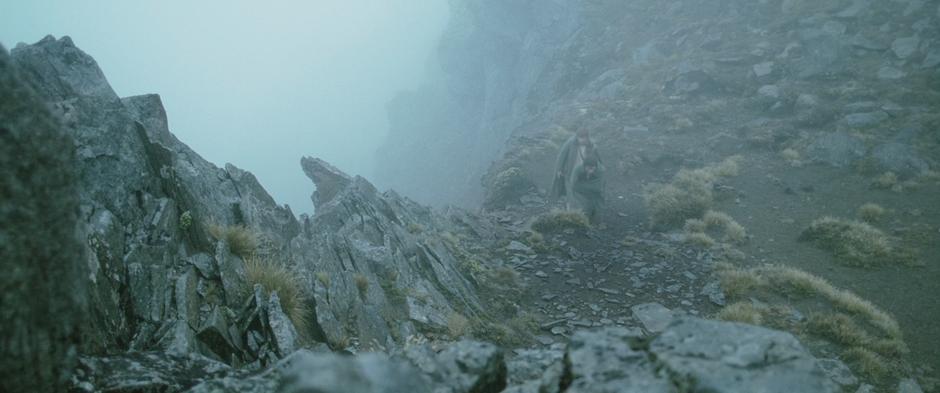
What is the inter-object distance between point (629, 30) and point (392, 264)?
4434 cm

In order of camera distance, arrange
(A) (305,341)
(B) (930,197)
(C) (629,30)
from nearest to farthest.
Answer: (A) (305,341) < (B) (930,197) < (C) (629,30)

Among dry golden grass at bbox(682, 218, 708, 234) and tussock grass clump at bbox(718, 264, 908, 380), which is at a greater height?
dry golden grass at bbox(682, 218, 708, 234)

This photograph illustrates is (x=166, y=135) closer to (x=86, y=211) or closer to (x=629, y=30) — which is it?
(x=86, y=211)

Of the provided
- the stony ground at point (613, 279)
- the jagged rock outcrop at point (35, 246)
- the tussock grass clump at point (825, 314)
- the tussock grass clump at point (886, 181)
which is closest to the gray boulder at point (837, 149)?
the tussock grass clump at point (886, 181)

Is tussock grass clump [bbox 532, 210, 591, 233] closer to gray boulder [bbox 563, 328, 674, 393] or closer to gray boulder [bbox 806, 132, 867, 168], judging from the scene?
gray boulder [bbox 806, 132, 867, 168]

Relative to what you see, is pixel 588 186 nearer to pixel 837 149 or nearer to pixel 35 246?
pixel 837 149

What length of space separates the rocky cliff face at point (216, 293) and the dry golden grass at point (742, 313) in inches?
191

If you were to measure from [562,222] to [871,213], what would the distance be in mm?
10330

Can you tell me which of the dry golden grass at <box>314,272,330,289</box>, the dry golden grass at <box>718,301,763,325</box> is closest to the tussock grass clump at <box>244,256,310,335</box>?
the dry golden grass at <box>314,272,330,289</box>

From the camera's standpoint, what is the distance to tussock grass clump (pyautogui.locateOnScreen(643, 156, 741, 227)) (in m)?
16.3

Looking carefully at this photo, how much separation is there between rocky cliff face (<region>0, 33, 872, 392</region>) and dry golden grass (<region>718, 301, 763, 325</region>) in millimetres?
4857

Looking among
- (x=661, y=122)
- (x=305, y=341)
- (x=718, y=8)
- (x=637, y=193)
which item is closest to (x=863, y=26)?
(x=718, y=8)

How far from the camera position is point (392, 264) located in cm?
1089

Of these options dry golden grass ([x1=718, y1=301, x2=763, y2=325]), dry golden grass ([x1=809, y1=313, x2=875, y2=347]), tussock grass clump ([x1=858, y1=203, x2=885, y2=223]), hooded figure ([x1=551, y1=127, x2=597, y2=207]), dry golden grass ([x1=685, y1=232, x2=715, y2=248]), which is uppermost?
hooded figure ([x1=551, y1=127, x2=597, y2=207])
